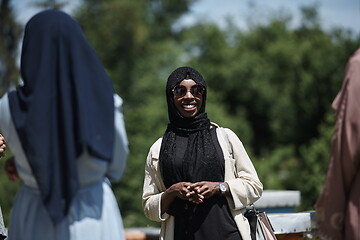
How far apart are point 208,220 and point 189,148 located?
1.53ft

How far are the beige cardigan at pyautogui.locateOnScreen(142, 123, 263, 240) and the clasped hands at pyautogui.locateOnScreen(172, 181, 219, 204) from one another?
12cm

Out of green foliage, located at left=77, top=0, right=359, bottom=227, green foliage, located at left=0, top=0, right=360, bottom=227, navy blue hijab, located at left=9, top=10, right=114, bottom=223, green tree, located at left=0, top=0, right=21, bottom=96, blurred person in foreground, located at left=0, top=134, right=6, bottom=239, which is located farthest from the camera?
green foliage, located at left=77, top=0, right=359, bottom=227

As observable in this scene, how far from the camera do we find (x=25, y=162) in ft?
9.39

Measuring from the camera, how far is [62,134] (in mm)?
2787

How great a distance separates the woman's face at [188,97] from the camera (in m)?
3.95

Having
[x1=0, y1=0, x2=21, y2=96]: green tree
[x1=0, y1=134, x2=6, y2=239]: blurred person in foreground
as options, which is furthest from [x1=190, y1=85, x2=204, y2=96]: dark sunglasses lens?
[x1=0, y1=0, x2=21, y2=96]: green tree

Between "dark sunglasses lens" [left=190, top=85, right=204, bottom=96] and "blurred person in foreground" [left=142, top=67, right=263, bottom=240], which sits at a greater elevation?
"dark sunglasses lens" [left=190, top=85, right=204, bottom=96]

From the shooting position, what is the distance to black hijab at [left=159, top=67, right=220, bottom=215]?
3789 millimetres

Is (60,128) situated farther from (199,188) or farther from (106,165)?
(199,188)

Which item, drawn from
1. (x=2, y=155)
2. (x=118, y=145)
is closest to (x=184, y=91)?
(x=118, y=145)

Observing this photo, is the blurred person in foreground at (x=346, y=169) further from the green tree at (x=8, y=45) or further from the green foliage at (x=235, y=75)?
the green tree at (x=8, y=45)

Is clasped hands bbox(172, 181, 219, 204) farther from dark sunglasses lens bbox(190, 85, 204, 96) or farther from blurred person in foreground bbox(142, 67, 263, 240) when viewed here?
dark sunglasses lens bbox(190, 85, 204, 96)

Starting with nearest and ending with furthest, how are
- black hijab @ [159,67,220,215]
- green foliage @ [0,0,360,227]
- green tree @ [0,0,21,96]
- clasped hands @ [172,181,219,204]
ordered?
clasped hands @ [172,181,219,204]
black hijab @ [159,67,220,215]
green tree @ [0,0,21,96]
green foliage @ [0,0,360,227]

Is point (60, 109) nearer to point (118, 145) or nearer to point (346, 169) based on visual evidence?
point (118, 145)
